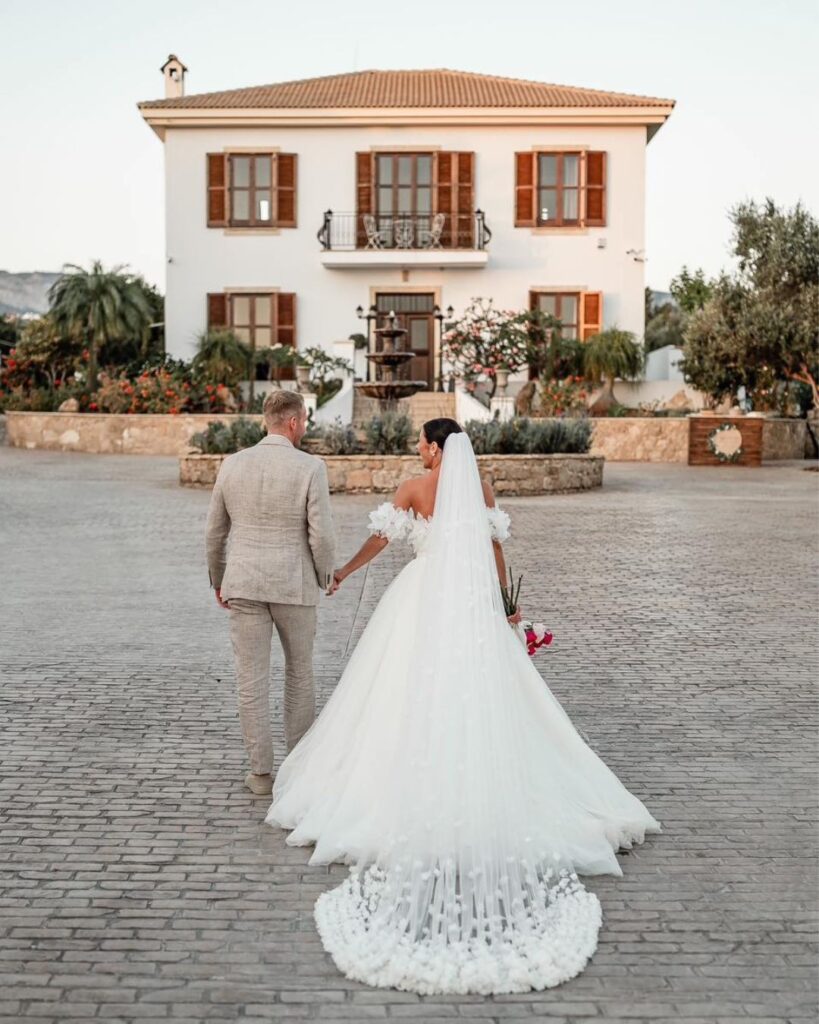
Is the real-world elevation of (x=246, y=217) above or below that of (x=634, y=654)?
above

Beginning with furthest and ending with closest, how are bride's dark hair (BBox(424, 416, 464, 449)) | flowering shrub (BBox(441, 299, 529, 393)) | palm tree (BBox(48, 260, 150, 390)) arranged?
palm tree (BBox(48, 260, 150, 390)), flowering shrub (BBox(441, 299, 529, 393)), bride's dark hair (BBox(424, 416, 464, 449))

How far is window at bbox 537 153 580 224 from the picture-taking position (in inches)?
1197

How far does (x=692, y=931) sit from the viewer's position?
3.62m

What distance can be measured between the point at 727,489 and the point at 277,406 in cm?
1600

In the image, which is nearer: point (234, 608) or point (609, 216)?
point (234, 608)

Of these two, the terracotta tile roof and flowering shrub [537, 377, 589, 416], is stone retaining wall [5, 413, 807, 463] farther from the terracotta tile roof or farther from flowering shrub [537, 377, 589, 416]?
the terracotta tile roof

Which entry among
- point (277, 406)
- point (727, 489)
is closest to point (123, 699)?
point (277, 406)

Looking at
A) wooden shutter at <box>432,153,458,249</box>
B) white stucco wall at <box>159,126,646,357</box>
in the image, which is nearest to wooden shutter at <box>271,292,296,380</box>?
white stucco wall at <box>159,126,646,357</box>

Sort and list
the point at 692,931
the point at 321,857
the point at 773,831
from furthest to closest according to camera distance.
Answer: the point at 773,831, the point at 321,857, the point at 692,931

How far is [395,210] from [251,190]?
11.9ft

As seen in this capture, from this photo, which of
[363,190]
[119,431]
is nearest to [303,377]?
[119,431]

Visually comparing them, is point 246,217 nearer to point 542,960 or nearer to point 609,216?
point 609,216

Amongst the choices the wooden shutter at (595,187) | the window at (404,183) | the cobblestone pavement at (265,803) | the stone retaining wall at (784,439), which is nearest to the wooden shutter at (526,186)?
the wooden shutter at (595,187)

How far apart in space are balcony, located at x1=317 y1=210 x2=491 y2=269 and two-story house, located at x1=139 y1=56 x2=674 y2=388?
2.2 inches
